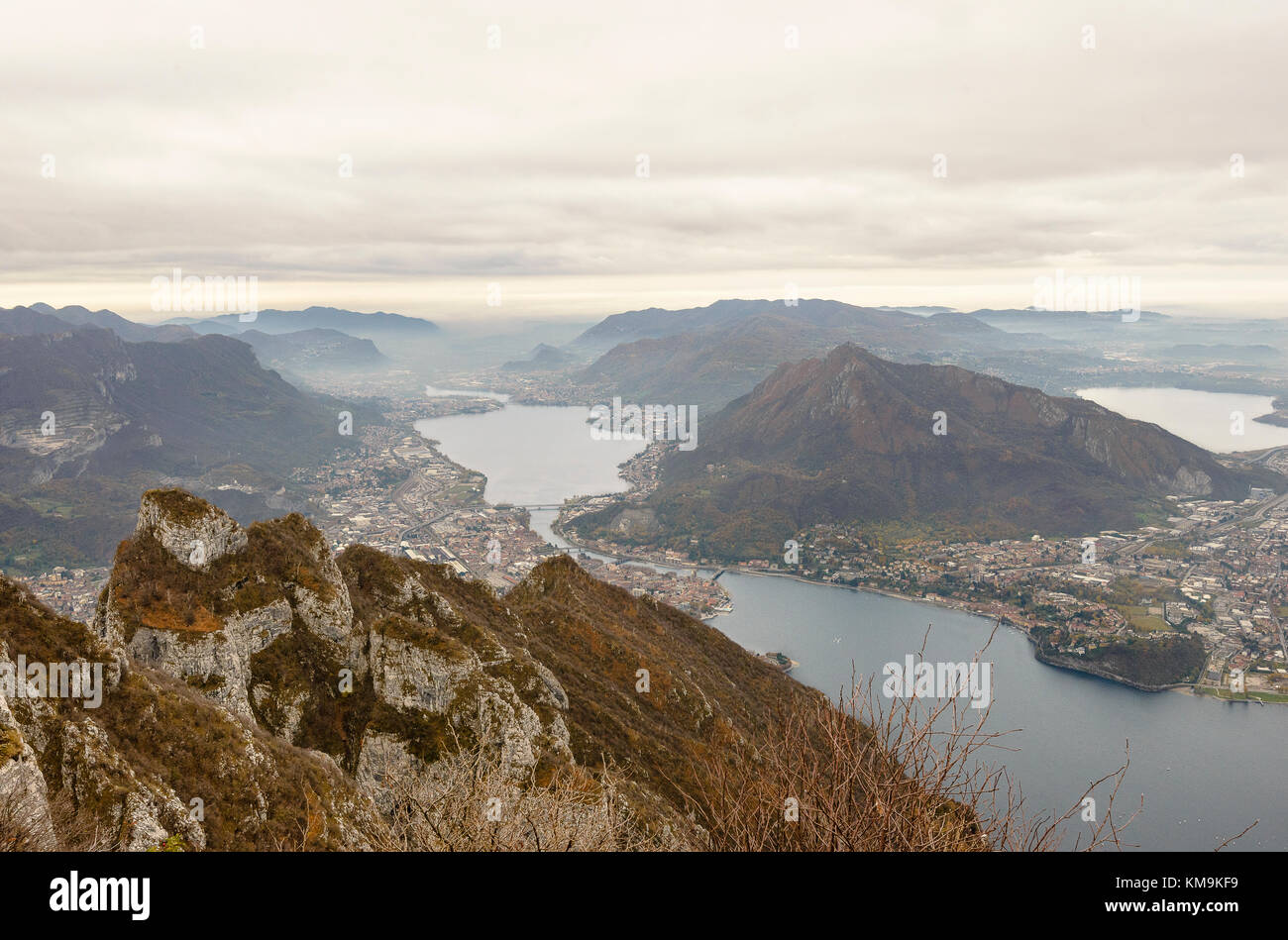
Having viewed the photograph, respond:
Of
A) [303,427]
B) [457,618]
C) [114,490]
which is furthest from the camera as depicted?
[303,427]

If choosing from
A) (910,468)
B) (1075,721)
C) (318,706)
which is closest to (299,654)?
(318,706)

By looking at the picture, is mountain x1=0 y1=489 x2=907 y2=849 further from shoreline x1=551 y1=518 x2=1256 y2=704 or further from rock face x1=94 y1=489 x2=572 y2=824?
shoreline x1=551 y1=518 x2=1256 y2=704

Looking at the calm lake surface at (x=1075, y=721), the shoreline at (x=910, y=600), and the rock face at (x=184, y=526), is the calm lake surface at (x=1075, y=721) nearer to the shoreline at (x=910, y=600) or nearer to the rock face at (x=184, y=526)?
the shoreline at (x=910, y=600)

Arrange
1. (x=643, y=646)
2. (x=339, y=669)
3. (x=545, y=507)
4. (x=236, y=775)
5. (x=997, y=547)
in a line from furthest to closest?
(x=545, y=507) < (x=997, y=547) < (x=643, y=646) < (x=339, y=669) < (x=236, y=775)

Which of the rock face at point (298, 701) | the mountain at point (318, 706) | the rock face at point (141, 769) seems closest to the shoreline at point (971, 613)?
the mountain at point (318, 706)

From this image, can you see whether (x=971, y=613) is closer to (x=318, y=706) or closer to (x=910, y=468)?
(x=910, y=468)
